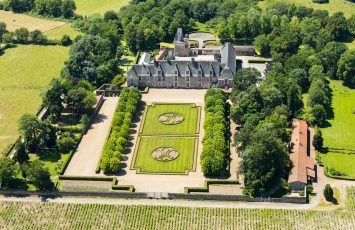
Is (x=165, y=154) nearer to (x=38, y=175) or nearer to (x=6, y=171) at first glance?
(x=38, y=175)

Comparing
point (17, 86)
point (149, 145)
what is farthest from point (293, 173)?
point (17, 86)

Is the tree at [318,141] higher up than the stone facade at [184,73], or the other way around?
the stone facade at [184,73]

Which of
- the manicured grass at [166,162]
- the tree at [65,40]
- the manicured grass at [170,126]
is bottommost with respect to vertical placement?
the manicured grass at [166,162]

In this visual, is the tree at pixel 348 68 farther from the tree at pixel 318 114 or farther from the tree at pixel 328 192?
the tree at pixel 328 192

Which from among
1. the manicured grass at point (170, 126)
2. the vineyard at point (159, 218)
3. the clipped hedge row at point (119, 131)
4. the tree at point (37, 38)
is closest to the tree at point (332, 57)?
the manicured grass at point (170, 126)

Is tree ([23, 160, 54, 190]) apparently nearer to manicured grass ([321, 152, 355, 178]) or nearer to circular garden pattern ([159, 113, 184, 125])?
circular garden pattern ([159, 113, 184, 125])

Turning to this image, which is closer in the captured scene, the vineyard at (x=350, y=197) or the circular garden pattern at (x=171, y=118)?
the vineyard at (x=350, y=197)

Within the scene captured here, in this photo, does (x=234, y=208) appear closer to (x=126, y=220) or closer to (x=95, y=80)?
(x=126, y=220)
